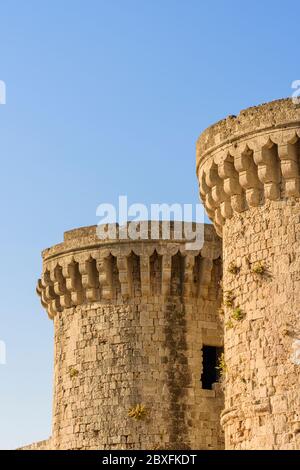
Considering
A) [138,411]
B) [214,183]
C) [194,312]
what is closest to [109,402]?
[138,411]

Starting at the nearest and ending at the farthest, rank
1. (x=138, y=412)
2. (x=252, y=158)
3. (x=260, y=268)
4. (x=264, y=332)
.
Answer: (x=264, y=332), (x=260, y=268), (x=252, y=158), (x=138, y=412)

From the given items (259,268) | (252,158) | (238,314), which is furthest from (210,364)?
(252,158)

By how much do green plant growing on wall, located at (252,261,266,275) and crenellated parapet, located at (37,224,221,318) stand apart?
5.07 metres

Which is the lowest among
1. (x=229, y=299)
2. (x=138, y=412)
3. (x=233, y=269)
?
(x=138, y=412)

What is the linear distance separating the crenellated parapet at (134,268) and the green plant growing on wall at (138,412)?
2061 mm

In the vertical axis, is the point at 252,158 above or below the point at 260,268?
above

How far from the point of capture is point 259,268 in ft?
57.4

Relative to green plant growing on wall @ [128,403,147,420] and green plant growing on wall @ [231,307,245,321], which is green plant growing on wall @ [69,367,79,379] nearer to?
green plant growing on wall @ [128,403,147,420]

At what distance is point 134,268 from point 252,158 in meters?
5.57

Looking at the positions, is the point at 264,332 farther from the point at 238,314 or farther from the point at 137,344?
the point at 137,344

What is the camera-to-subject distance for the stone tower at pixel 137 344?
2203 centimetres

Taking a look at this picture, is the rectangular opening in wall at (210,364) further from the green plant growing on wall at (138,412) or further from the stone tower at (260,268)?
the stone tower at (260,268)

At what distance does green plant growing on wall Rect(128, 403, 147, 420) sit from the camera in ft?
72.1

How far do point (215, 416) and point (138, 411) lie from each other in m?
1.41
